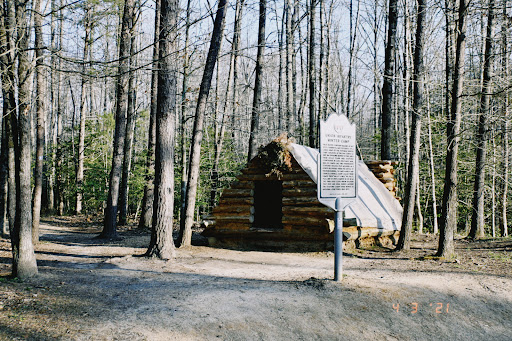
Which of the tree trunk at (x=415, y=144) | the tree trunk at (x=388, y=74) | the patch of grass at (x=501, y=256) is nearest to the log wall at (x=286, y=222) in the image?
the tree trunk at (x=415, y=144)

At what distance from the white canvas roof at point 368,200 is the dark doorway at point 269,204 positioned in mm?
1933

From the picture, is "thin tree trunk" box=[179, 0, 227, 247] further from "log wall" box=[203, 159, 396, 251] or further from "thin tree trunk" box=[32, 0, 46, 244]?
"thin tree trunk" box=[32, 0, 46, 244]

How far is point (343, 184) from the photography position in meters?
6.50

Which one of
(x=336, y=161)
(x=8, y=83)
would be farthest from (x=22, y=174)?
(x=336, y=161)

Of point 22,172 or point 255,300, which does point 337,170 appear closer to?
point 255,300

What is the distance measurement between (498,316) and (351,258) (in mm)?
3983

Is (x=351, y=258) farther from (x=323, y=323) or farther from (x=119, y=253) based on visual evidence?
(x=119, y=253)

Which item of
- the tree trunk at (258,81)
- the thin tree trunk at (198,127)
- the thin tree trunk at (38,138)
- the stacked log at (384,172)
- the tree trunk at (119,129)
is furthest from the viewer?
the tree trunk at (258,81)

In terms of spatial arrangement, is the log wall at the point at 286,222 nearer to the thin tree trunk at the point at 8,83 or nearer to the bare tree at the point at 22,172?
the thin tree trunk at the point at 8,83

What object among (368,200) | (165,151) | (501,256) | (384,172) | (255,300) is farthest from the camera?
(384,172)

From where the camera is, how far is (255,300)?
545cm

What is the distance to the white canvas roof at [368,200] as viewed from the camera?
1045 cm

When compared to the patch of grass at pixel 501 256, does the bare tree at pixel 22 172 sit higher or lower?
higher
